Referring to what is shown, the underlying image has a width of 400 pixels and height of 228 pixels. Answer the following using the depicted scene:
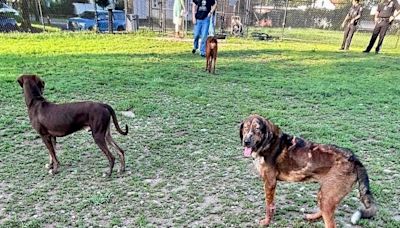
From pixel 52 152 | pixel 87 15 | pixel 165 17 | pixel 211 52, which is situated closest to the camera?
pixel 52 152

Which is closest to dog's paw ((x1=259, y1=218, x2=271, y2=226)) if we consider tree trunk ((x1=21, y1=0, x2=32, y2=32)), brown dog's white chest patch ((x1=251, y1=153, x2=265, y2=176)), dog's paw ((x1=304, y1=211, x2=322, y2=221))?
dog's paw ((x1=304, y1=211, x2=322, y2=221))

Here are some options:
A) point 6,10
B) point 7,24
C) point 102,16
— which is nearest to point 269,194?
point 7,24

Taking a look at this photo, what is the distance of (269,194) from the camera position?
121 inches

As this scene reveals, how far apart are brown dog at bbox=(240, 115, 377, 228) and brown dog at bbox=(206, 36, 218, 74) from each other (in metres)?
5.96

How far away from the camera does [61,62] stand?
31.1 feet

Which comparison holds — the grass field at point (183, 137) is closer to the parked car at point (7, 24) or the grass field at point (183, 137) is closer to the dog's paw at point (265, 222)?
the dog's paw at point (265, 222)

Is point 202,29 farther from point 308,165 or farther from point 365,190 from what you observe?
point 365,190

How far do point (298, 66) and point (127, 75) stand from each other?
5.08m

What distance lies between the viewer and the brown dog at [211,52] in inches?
342

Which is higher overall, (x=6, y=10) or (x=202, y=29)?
(x=202, y=29)

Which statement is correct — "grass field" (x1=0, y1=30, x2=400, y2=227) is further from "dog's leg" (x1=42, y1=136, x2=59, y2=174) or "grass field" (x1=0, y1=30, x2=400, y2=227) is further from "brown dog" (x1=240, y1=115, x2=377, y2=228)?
"brown dog" (x1=240, y1=115, x2=377, y2=228)

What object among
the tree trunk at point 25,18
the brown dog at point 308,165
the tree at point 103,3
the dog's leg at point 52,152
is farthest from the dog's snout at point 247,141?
the tree at point 103,3

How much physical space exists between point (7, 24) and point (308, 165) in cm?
1814

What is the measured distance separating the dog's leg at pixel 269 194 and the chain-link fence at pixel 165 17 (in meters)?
15.3
